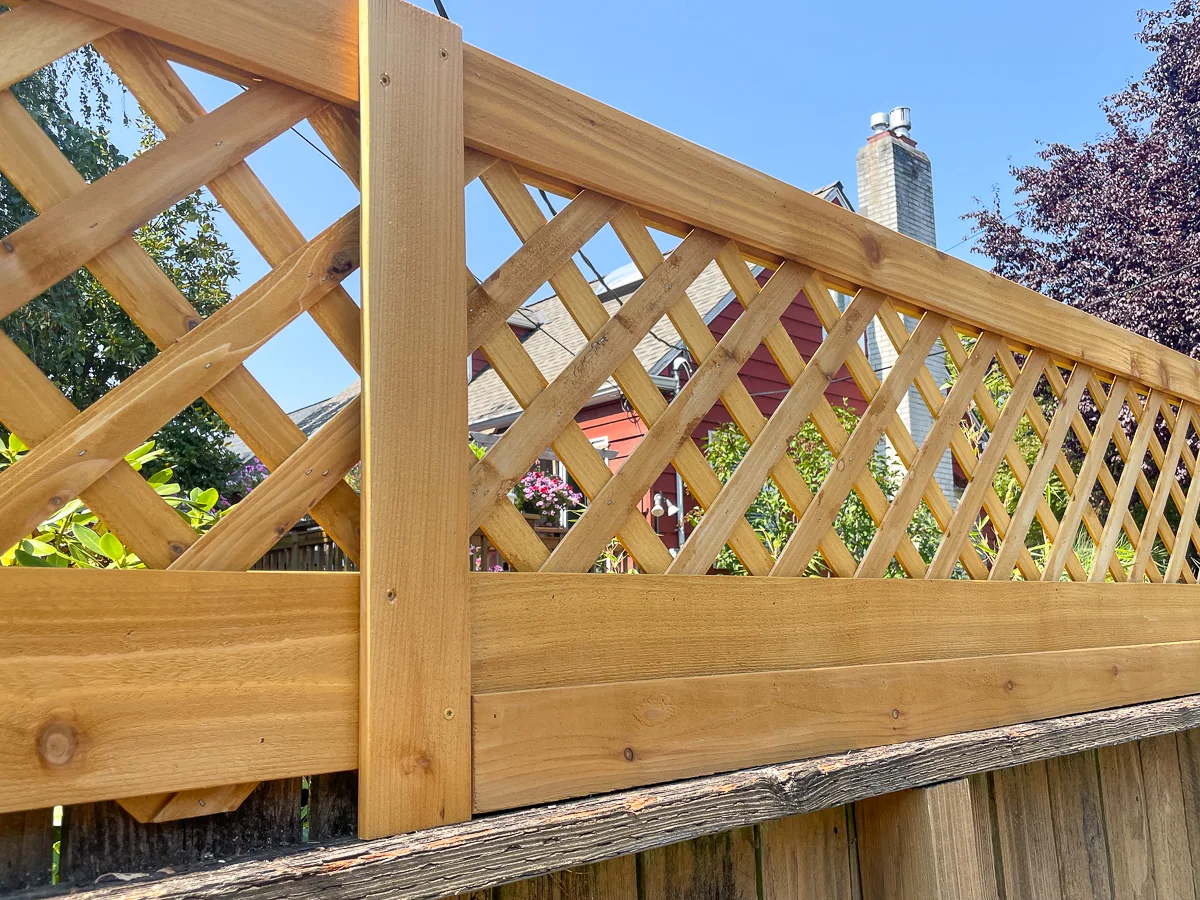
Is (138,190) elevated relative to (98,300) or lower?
lower

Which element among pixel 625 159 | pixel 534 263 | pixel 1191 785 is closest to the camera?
pixel 534 263

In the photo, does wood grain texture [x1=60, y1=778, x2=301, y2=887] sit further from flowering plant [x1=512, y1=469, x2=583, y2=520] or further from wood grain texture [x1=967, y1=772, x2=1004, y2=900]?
flowering plant [x1=512, y1=469, x2=583, y2=520]

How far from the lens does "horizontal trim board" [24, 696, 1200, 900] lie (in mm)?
A: 805

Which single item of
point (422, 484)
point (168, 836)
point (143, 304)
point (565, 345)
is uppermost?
point (565, 345)

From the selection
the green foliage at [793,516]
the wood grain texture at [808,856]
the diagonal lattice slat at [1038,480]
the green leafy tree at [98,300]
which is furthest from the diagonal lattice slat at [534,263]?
the green leafy tree at [98,300]

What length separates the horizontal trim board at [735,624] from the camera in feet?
3.58

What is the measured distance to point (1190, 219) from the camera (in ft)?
29.4

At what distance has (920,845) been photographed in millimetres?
1422

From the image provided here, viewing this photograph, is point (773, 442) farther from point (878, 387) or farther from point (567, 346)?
point (567, 346)

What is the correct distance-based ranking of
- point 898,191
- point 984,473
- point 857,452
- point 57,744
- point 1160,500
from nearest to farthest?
1. point 57,744
2. point 857,452
3. point 984,473
4. point 1160,500
5. point 898,191

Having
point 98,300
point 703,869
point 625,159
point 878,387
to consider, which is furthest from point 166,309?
point 98,300

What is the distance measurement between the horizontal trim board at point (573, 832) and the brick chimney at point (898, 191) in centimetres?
895

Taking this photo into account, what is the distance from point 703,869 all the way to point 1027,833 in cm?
86

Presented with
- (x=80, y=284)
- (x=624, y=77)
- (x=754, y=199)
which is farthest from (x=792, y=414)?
(x=624, y=77)
